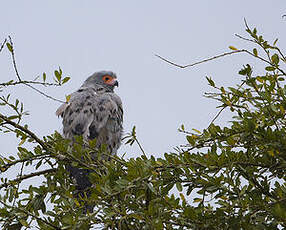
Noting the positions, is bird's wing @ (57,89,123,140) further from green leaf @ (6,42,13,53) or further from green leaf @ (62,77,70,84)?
green leaf @ (6,42,13,53)

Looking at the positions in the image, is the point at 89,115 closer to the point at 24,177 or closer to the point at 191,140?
the point at 24,177

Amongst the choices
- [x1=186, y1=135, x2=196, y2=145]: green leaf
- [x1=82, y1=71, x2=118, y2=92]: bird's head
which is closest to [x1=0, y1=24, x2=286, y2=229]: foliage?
[x1=186, y1=135, x2=196, y2=145]: green leaf

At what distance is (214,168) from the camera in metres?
2.11

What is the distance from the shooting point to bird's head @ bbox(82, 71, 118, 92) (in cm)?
573

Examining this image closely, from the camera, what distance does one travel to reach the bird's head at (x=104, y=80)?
5.73 metres

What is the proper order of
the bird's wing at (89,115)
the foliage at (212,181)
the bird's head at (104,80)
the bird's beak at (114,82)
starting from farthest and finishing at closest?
the bird's beak at (114,82)
the bird's head at (104,80)
the bird's wing at (89,115)
the foliage at (212,181)

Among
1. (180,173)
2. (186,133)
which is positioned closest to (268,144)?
(180,173)

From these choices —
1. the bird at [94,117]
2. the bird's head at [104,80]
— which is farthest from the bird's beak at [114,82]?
the bird at [94,117]

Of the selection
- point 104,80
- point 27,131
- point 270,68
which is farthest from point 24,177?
point 104,80

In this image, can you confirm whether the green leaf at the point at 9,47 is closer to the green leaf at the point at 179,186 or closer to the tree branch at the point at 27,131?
the tree branch at the point at 27,131

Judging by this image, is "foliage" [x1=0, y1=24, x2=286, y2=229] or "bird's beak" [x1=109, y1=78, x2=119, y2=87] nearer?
"foliage" [x1=0, y1=24, x2=286, y2=229]

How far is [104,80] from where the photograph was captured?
583cm

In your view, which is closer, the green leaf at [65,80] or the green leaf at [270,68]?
the green leaf at [270,68]

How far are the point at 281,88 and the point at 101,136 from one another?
105 inches
